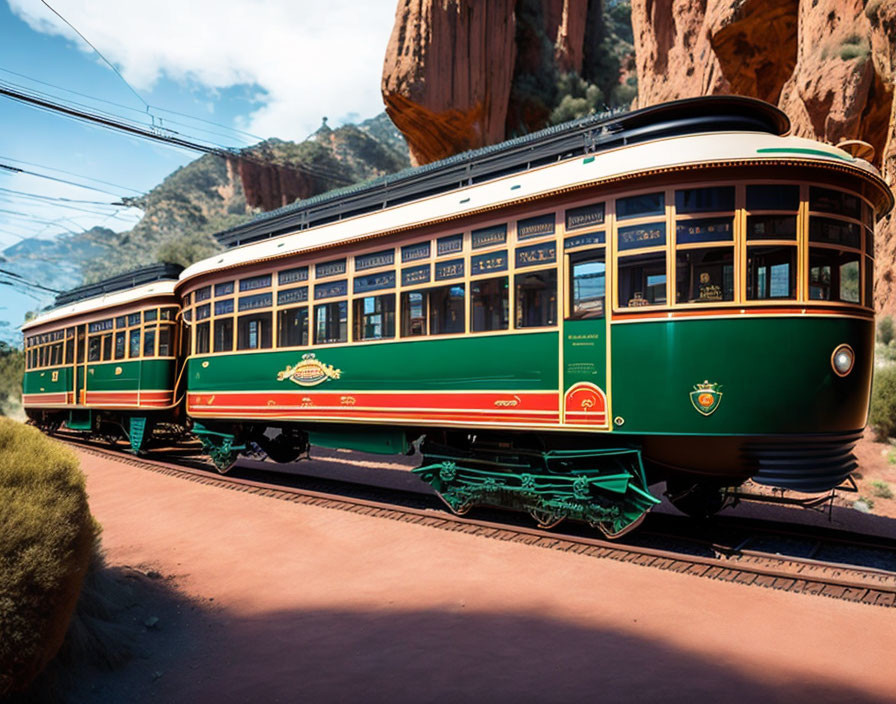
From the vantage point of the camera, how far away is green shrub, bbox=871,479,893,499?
9570 mm

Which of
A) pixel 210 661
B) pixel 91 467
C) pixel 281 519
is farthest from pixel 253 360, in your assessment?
pixel 210 661

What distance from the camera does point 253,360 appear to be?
33.5ft

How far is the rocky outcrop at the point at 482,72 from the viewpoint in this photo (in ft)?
106

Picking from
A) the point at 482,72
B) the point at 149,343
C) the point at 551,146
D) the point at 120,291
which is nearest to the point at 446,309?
the point at 551,146

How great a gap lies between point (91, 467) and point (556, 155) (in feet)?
38.3

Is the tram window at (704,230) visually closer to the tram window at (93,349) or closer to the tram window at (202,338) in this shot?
the tram window at (202,338)

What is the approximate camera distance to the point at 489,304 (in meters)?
7.20

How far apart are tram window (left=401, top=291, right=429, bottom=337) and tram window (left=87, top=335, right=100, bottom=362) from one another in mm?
10741

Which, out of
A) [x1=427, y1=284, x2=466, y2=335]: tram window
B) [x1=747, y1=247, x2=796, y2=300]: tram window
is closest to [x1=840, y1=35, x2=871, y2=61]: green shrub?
[x1=747, y1=247, x2=796, y2=300]: tram window

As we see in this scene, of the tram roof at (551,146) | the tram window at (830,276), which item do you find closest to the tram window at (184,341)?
the tram roof at (551,146)

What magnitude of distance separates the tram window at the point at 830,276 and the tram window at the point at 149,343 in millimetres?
12304

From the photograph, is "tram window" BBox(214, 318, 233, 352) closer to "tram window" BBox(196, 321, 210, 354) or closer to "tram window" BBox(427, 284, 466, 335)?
"tram window" BBox(196, 321, 210, 354)

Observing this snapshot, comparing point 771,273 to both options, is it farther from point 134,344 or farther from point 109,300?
point 109,300

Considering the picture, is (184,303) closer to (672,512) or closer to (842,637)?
(672,512)
